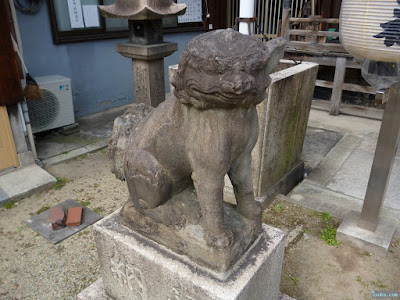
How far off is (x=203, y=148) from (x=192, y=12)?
22.9ft

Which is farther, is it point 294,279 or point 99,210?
point 99,210

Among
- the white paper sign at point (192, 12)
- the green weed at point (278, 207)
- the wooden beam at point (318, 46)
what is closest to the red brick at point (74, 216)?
the green weed at point (278, 207)

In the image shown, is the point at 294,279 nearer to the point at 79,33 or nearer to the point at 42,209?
the point at 42,209

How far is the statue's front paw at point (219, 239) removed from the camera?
1.54 m

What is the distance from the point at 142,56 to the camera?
13.9 feet

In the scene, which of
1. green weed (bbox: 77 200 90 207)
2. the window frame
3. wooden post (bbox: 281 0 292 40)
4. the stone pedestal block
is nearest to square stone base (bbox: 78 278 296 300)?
green weed (bbox: 77 200 90 207)

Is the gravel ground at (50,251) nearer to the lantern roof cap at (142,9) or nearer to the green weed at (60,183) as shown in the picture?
the green weed at (60,183)

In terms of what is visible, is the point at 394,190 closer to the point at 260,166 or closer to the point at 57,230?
the point at 260,166

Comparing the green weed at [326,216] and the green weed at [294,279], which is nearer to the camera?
the green weed at [294,279]

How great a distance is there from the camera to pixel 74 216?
327 cm

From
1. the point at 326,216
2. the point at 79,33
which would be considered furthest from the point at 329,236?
the point at 79,33

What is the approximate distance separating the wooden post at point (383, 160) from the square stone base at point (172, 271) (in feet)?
4.34

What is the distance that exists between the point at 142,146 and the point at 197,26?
6.89m

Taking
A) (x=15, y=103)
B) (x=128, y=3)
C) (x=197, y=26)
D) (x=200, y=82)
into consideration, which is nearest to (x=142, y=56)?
(x=128, y=3)
